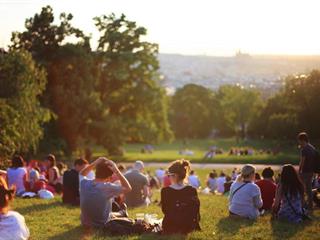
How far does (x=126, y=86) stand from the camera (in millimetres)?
48812

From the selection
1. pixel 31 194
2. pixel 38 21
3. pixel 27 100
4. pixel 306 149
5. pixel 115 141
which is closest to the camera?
pixel 306 149

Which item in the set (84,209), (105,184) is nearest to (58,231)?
(84,209)

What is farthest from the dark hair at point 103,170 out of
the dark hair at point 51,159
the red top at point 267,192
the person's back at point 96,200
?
the dark hair at point 51,159

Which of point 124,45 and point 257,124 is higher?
point 124,45

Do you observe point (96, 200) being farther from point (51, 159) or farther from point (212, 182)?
point (212, 182)

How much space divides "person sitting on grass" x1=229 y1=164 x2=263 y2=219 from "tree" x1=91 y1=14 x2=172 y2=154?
3345 cm

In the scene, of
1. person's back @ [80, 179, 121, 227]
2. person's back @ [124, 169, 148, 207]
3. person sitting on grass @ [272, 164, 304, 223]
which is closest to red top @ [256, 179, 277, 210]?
person sitting on grass @ [272, 164, 304, 223]

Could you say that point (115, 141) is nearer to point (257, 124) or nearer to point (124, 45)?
point (124, 45)

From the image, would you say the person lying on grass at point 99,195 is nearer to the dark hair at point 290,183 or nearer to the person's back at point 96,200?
the person's back at point 96,200

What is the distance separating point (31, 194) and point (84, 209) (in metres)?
7.04

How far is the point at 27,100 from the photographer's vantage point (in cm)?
3303

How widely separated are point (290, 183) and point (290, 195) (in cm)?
26

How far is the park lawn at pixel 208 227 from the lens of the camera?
32.9 feet

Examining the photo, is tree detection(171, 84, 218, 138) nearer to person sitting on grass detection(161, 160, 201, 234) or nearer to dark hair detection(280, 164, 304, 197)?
dark hair detection(280, 164, 304, 197)
